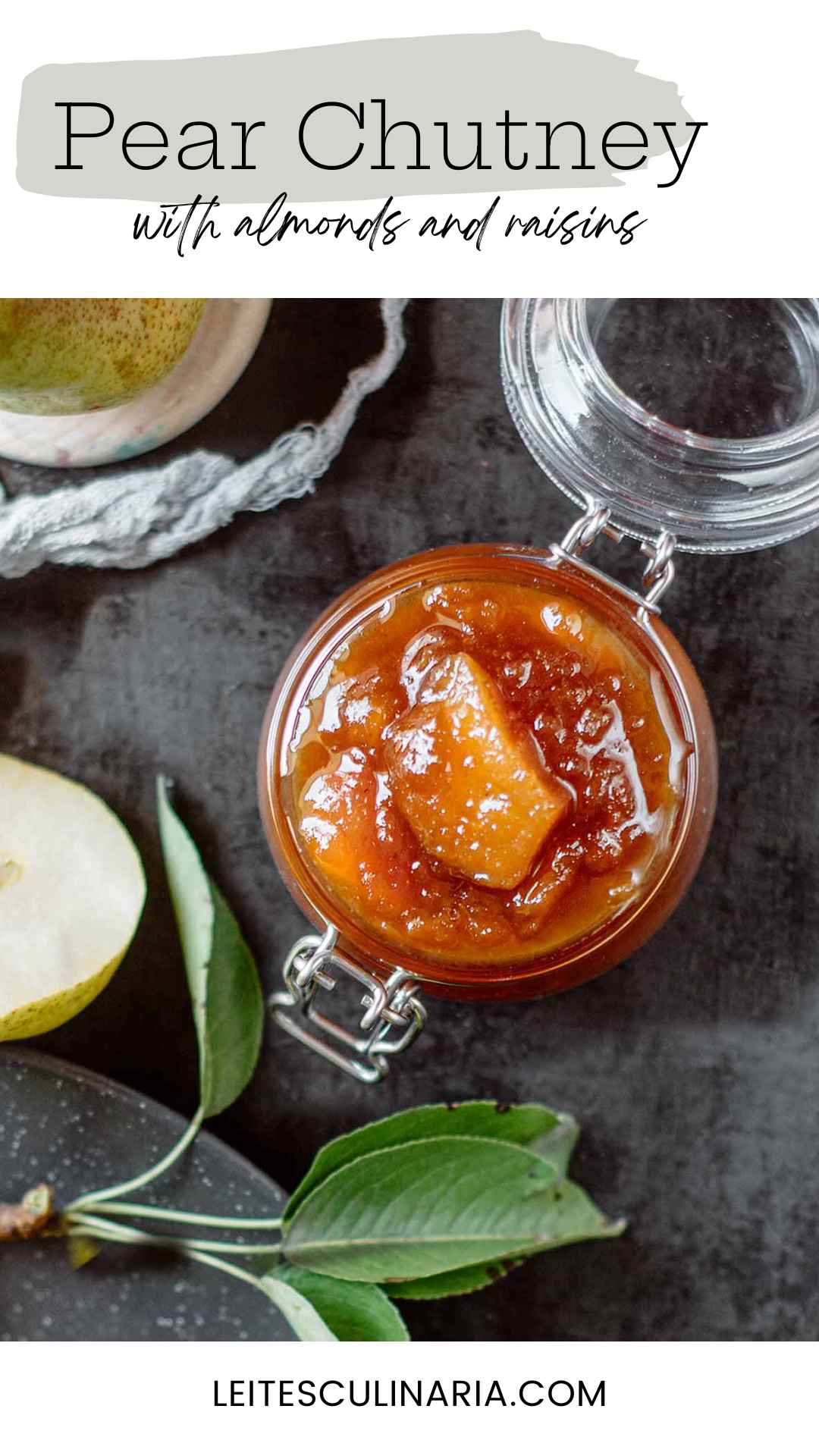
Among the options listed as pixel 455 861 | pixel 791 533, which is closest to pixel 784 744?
pixel 791 533

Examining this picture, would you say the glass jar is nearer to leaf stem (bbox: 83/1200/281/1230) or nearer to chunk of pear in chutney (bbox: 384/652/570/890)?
chunk of pear in chutney (bbox: 384/652/570/890)

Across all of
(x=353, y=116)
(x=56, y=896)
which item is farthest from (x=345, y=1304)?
(x=353, y=116)

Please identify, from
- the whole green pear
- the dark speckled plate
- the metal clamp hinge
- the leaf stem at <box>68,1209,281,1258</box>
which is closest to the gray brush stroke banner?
the whole green pear

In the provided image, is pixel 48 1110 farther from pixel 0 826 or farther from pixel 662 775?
pixel 662 775

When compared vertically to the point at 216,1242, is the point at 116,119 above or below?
above

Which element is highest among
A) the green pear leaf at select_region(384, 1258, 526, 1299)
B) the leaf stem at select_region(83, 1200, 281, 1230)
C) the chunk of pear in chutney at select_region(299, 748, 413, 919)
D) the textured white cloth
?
the textured white cloth
